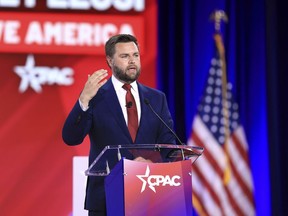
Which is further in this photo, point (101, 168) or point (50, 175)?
point (50, 175)

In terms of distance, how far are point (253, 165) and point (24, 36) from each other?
2.24m

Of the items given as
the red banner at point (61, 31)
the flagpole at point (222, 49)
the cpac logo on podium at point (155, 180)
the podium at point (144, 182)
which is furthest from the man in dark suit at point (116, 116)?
the flagpole at point (222, 49)

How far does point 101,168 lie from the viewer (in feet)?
8.55

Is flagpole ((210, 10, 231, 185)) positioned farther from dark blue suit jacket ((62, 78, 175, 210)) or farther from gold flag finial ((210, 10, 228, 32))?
dark blue suit jacket ((62, 78, 175, 210))

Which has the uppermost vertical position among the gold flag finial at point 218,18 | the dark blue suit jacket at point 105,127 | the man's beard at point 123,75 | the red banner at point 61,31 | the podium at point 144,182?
the gold flag finial at point 218,18

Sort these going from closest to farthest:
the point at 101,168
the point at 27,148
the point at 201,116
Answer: the point at 101,168 → the point at 27,148 → the point at 201,116

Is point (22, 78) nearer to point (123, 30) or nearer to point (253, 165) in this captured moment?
point (123, 30)

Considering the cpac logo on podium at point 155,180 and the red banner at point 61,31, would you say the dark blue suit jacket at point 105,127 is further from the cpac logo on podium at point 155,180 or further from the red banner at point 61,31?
the red banner at point 61,31

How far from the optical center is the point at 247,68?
17.3 feet

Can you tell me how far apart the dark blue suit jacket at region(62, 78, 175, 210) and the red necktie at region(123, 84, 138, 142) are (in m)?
0.03

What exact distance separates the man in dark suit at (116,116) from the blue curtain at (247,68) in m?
2.11

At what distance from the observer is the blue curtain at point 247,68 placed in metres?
5.08

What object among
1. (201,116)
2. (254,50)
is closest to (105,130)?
(201,116)

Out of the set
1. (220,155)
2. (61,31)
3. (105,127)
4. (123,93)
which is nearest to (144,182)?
(105,127)
